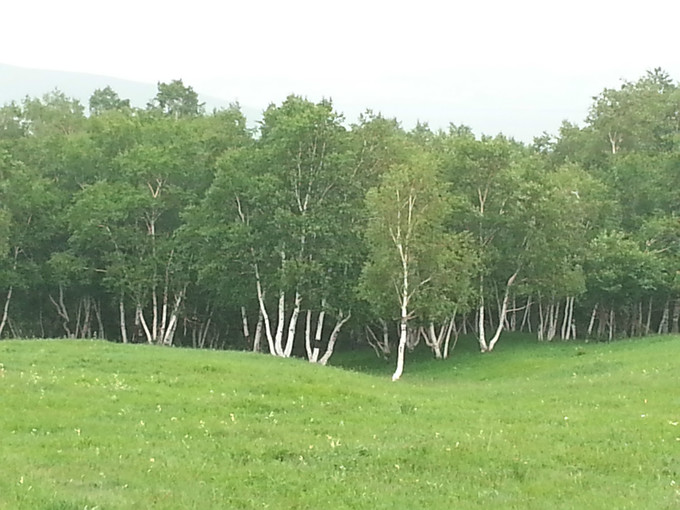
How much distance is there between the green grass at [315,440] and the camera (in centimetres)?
1211

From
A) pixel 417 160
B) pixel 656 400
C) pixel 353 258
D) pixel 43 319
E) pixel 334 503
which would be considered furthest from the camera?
pixel 43 319

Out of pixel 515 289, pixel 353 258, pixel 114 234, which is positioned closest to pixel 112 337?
pixel 114 234

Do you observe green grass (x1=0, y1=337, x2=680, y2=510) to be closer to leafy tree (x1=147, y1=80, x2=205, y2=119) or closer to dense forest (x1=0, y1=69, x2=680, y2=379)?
dense forest (x1=0, y1=69, x2=680, y2=379)

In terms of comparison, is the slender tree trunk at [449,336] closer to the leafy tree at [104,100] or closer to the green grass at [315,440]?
the green grass at [315,440]

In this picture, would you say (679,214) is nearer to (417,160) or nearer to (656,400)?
(417,160)

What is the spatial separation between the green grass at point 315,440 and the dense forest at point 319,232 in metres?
14.6

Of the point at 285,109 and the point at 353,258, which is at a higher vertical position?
the point at 285,109

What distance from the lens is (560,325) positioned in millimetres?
68125

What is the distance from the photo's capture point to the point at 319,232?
155 feet

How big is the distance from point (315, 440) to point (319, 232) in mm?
30942

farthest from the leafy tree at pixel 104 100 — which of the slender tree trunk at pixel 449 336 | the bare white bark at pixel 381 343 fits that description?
the slender tree trunk at pixel 449 336

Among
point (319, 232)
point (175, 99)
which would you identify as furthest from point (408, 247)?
point (175, 99)

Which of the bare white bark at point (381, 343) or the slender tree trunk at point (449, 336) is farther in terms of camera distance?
the bare white bark at point (381, 343)

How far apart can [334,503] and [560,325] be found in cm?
5953
